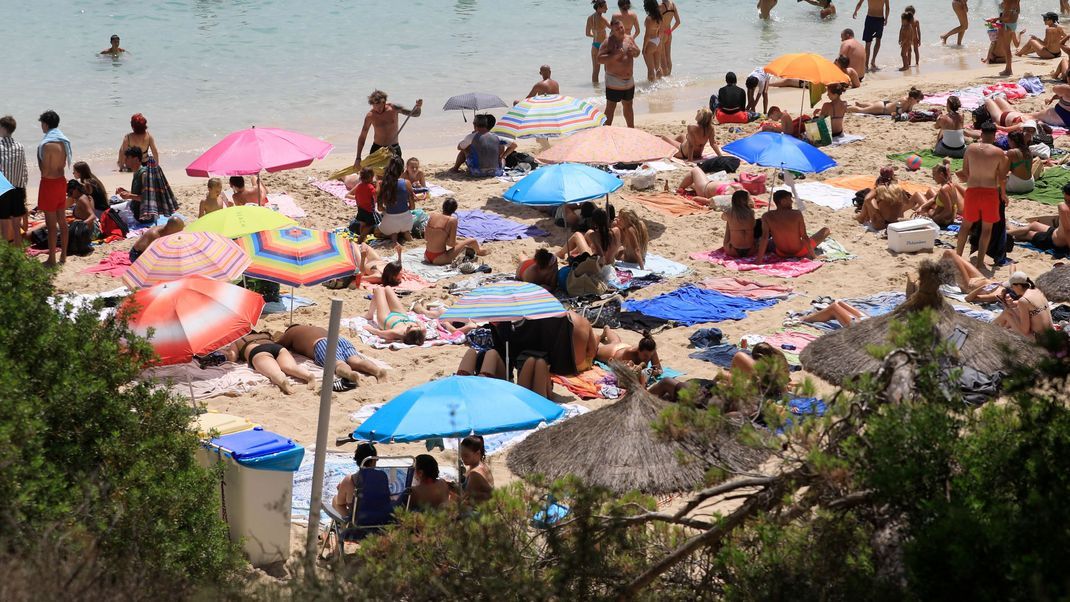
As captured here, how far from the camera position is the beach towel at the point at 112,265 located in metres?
10.8

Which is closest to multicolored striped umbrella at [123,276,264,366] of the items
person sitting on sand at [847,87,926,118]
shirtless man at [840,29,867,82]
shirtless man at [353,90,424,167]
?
shirtless man at [353,90,424,167]

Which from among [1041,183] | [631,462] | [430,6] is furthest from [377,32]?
[631,462]

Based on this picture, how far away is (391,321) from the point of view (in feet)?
31.5

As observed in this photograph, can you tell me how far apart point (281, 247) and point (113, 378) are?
3.75 meters

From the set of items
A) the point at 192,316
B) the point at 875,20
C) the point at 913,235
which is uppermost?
the point at 875,20

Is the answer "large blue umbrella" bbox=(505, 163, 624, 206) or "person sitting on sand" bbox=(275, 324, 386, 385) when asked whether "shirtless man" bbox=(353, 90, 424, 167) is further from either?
"person sitting on sand" bbox=(275, 324, 386, 385)

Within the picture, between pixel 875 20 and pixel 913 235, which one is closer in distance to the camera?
pixel 913 235

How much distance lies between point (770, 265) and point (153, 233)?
18.5 feet

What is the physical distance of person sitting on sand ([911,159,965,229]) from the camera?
11.7 meters

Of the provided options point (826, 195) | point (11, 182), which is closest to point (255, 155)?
point (11, 182)

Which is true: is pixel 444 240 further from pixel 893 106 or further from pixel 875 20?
pixel 875 20

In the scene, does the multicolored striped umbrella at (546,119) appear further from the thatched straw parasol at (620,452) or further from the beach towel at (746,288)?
the thatched straw parasol at (620,452)

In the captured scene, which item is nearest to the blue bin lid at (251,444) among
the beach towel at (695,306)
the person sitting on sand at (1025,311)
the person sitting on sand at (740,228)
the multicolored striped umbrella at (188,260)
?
the multicolored striped umbrella at (188,260)

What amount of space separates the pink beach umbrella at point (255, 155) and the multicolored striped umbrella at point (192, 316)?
3.44m
